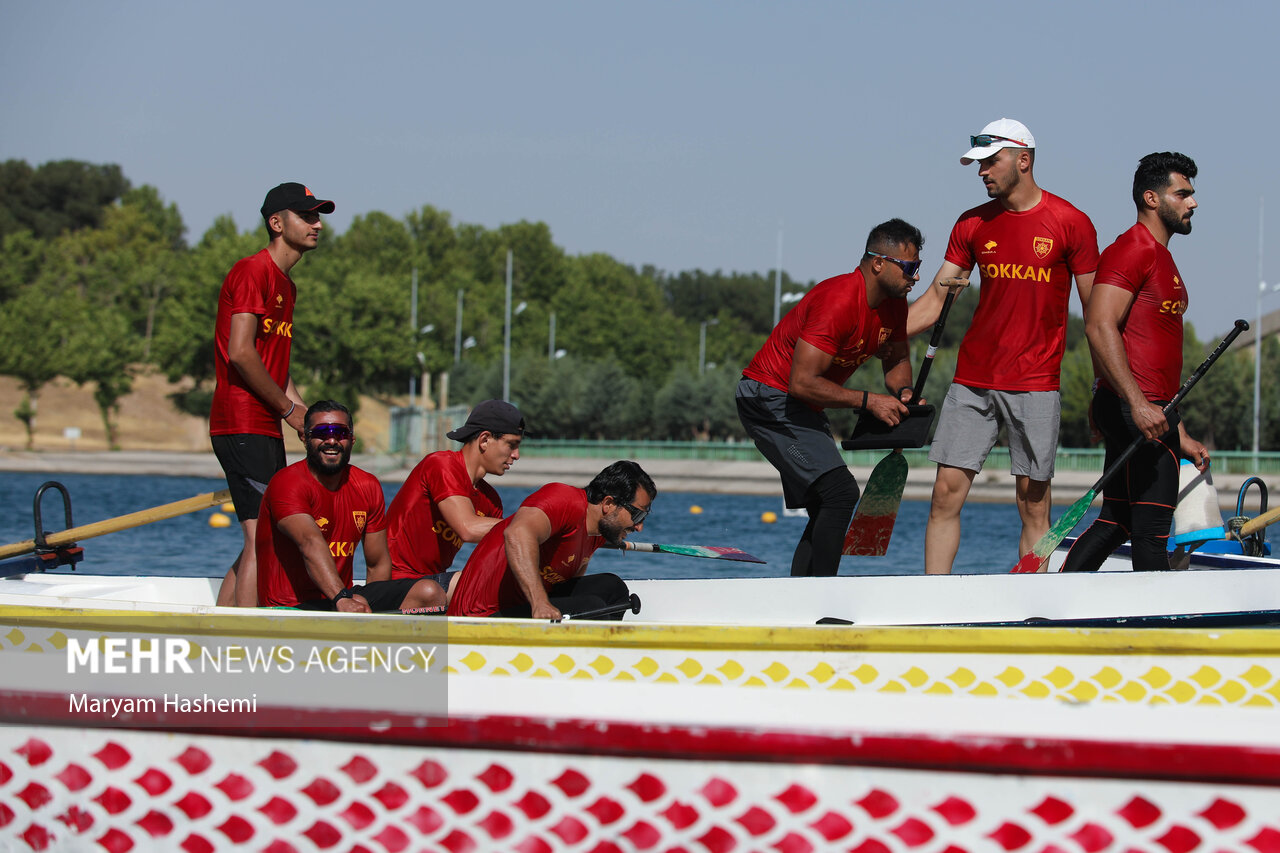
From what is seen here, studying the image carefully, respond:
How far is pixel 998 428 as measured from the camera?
19.4 feet

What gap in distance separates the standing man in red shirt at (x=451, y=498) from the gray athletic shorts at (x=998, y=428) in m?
1.88

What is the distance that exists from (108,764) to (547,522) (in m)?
2.19

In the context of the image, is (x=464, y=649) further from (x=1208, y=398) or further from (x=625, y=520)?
(x=1208, y=398)

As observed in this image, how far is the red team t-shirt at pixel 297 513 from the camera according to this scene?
15.7 ft

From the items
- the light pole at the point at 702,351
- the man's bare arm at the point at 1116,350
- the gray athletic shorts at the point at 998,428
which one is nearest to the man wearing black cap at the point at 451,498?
the gray athletic shorts at the point at 998,428

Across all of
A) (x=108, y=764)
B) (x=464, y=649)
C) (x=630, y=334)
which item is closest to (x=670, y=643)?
(x=464, y=649)

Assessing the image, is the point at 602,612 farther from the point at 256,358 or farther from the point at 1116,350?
the point at 1116,350

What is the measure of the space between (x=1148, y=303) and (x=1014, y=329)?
0.57 metres

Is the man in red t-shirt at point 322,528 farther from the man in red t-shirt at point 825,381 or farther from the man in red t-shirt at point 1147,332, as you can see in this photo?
the man in red t-shirt at point 1147,332

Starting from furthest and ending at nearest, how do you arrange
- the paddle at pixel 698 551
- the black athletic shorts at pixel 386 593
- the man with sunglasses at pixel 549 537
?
the paddle at pixel 698 551 → the black athletic shorts at pixel 386 593 → the man with sunglasses at pixel 549 537

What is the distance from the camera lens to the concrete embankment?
125ft

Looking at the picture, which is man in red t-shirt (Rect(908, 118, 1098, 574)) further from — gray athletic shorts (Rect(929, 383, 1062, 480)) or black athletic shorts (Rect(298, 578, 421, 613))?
black athletic shorts (Rect(298, 578, 421, 613))

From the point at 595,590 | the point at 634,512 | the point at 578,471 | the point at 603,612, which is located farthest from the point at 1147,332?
the point at 578,471

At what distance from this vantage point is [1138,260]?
5586 mm
